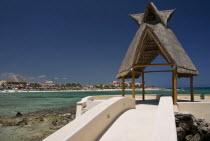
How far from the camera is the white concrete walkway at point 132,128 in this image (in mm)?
4969

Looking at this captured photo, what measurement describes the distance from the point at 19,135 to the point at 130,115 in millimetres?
7552

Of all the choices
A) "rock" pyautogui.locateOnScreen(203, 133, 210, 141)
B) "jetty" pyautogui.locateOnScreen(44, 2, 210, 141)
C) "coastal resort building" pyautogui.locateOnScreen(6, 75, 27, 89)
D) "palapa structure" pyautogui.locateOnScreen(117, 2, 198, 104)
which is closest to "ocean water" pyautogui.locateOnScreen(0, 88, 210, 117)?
"jetty" pyautogui.locateOnScreen(44, 2, 210, 141)

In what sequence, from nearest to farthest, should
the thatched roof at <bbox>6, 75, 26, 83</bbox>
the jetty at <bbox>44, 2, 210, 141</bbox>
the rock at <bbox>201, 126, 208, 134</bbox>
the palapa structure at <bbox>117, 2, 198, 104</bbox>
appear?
1. the jetty at <bbox>44, 2, 210, 141</bbox>
2. the rock at <bbox>201, 126, 208, 134</bbox>
3. the palapa structure at <bbox>117, 2, 198, 104</bbox>
4. the thatched roof at <bbox>6, 75, 26, 83</bbox>

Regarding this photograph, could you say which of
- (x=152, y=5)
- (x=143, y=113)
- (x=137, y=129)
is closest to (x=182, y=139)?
(x=143, y=113)

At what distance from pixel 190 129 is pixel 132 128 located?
3.09 meters

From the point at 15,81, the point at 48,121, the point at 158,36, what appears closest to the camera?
the point at 158,36

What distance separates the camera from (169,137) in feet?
10.6

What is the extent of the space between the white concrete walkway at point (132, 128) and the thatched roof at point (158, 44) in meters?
3.99

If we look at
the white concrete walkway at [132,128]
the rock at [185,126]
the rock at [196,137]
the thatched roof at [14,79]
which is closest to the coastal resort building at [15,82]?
the thatched roof at [14,79]

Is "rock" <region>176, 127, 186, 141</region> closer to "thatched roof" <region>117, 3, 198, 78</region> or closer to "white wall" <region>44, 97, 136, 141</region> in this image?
"white wall" <region>44, 97, 136, 141</region>

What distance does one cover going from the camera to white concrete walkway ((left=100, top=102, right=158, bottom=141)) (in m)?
4.97

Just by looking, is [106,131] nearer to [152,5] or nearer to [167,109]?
[167,109]

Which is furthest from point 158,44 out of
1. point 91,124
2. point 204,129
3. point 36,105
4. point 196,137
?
point 36,105

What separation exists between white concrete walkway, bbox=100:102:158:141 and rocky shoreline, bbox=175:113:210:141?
1163 mm
